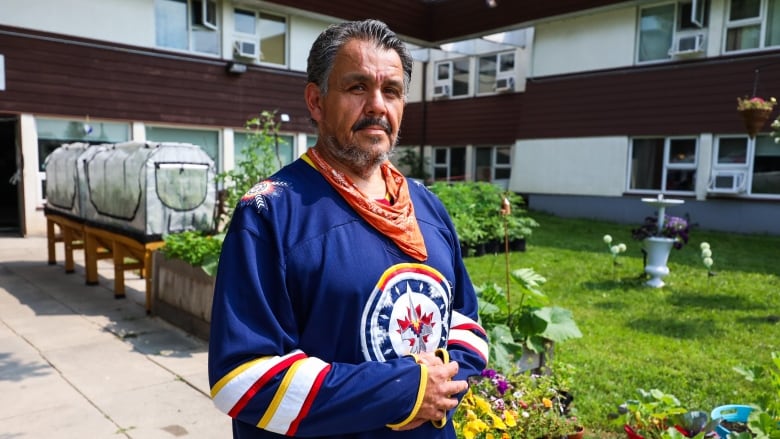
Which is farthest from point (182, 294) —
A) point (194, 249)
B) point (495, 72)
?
point (495, 72)

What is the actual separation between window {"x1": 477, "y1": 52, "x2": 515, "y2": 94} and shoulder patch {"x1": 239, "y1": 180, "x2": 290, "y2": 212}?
18119mm

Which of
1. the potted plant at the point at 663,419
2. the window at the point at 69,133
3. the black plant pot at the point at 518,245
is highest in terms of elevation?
the window at the point at 69,133

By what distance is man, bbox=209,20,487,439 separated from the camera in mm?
1366

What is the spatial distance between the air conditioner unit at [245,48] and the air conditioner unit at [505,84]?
27.8 ft

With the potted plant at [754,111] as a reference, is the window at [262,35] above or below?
above

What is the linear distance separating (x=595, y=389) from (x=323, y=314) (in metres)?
3.56

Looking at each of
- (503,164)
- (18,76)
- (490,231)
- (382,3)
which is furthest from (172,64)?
(503,164)

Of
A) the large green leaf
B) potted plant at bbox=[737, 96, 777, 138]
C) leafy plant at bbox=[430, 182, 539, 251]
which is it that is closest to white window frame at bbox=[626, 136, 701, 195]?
potted plant at bbox=[737, 96, 777, 138]

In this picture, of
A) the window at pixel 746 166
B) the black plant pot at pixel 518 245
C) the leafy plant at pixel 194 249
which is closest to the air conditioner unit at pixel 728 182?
the window at pixel 746 166

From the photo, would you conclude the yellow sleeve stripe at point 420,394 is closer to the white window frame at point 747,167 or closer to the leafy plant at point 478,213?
the leafy plant at point 478,213

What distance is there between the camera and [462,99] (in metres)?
20.3

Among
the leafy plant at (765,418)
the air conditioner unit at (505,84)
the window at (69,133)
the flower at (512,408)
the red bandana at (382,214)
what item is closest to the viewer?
the red bandana at (382,214)

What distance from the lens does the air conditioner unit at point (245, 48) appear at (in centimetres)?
1423

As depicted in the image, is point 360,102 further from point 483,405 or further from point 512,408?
point 512,408
